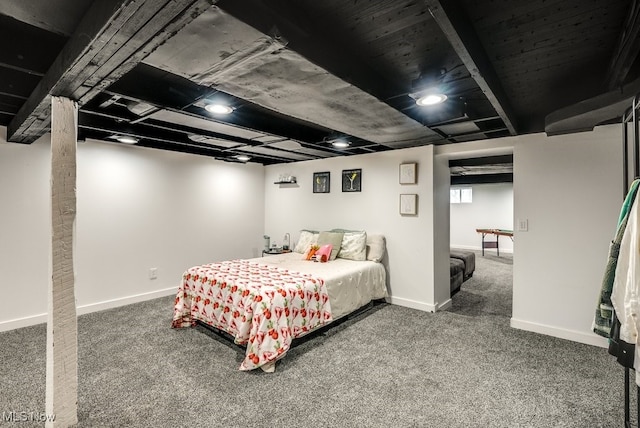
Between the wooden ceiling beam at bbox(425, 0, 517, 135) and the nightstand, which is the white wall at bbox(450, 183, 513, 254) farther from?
the wooden ceiling beam at bbox(425, 0, 517, 135)

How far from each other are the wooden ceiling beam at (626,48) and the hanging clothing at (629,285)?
34.0 inches

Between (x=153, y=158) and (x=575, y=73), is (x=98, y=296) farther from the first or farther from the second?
(x=575, y=73)

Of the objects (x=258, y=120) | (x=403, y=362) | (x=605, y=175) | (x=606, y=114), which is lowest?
(x=403, y=362)

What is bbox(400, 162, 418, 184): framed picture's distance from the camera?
4066mm

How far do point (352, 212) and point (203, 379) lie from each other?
308 cm

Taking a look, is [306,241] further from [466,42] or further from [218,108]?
[466,42]

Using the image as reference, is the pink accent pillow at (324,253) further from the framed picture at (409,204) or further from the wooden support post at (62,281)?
the wooden support post at (62,281)

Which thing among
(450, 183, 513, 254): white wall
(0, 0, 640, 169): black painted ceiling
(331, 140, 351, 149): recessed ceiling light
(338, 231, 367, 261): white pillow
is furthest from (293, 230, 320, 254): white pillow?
(450, 183, 513, 254): white wall

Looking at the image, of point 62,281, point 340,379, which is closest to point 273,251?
point 340,379

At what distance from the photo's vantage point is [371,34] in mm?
1777

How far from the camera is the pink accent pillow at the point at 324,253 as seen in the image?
4.17 meters

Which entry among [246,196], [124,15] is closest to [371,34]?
[124,15]

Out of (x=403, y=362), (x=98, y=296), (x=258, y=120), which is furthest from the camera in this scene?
(x=98, y=296)

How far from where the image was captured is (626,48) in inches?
65.7
